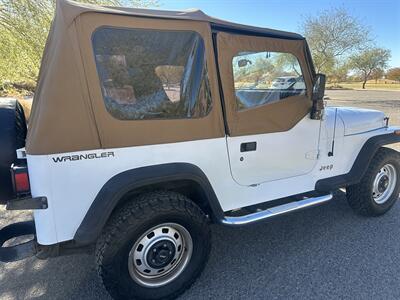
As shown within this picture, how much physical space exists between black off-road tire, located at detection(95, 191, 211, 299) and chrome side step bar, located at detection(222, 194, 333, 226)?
0.27 metres

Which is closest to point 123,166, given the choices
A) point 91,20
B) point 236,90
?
point 91,20

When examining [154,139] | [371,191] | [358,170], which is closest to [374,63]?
[371,191]

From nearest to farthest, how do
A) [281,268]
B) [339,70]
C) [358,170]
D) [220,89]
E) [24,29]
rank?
1. [220,89]
2. [281,268]
3. [358,170]
4. [24,29]
5. [339,70]

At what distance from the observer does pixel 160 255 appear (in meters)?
2.26

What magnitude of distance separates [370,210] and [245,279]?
6.18 feet

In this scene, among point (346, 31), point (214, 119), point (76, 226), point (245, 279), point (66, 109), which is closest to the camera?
point (66, 109)

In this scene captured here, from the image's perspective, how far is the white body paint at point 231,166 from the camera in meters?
1.91

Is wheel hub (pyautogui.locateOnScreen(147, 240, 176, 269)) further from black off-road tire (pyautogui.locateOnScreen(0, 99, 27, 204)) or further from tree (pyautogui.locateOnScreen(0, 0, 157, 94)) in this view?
tree (pyautogui.locateOnScreen(0, 0, 157, 94))

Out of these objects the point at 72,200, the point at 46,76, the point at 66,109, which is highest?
the point at 46,76

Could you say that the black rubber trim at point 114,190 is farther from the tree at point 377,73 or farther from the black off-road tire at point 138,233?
the tree at point 377,73

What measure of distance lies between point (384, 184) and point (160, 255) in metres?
2.89

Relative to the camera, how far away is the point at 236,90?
2.48m

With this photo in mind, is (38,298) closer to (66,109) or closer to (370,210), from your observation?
(66,109)

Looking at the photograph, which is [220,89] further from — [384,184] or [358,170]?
[384,184]
